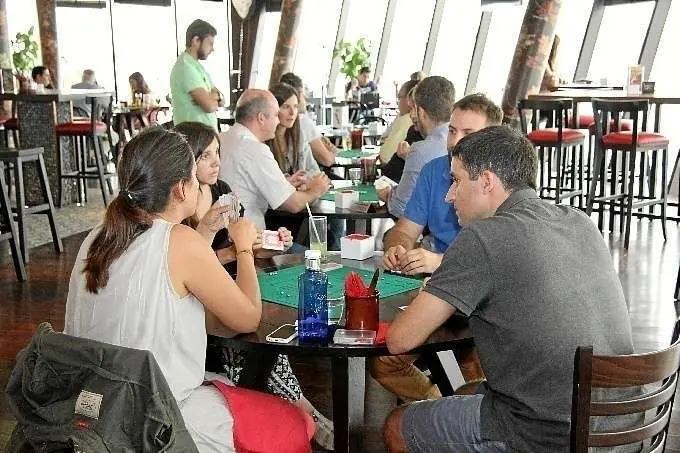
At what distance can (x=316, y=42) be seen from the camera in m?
14.2

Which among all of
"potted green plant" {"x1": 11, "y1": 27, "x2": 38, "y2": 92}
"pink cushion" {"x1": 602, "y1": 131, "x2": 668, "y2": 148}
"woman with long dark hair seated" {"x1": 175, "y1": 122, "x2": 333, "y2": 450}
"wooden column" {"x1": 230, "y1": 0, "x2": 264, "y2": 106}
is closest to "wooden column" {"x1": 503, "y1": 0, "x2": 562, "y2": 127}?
"pink cushion" {"x1": 602, "y1": 131, "x2": 668, "y2": 148}

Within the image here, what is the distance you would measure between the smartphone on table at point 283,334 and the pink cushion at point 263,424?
0.60 feet

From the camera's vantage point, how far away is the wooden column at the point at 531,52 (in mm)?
8484

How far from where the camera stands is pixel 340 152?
6.07m

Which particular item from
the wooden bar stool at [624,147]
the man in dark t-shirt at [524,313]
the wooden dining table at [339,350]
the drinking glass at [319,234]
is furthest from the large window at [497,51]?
the man in dark t-shirt at [524,313]

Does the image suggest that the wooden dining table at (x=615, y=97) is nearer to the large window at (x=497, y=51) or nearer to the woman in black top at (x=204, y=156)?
the large window at (x=497, y=51)

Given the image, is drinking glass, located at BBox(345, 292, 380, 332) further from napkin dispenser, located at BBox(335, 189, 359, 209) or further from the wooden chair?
napkin dispenser, located at BBox(335, 189, 359, 209)

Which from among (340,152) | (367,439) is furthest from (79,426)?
(340,152)

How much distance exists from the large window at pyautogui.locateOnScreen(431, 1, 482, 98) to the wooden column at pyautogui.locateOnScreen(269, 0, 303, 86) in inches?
88.9

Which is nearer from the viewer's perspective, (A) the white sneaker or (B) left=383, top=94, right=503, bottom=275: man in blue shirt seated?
(A) the white sneaker

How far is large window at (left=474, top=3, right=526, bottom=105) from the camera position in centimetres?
1140

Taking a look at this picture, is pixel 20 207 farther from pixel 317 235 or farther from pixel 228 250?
pixel 317 235

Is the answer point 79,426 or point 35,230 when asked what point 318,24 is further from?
point 79,426

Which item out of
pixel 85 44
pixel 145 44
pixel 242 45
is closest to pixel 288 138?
pixel 85 44
